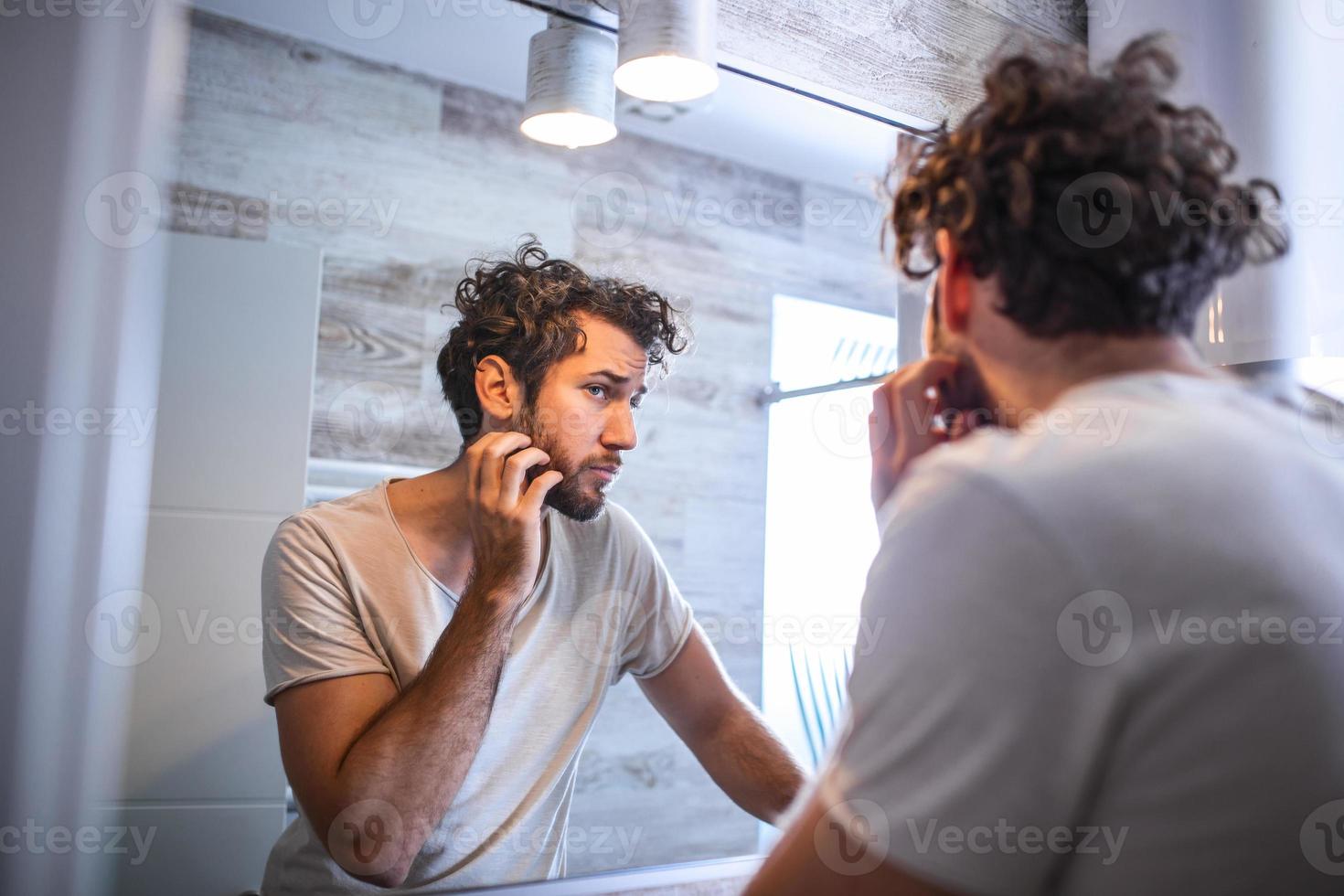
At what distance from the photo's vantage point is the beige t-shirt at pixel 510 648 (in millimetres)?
879

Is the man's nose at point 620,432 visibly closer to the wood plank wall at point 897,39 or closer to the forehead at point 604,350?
the forehead at point 604,350

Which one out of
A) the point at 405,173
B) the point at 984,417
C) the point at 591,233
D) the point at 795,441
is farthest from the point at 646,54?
the point at 984,417

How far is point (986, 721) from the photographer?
426mm

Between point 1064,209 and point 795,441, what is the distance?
0.68 m

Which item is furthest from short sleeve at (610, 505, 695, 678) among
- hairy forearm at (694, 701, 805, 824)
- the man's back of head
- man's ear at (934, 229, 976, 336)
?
the man's back of head

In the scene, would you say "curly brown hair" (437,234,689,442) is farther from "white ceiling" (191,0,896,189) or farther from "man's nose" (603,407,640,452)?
"white ceiling" (191,0,896,189)

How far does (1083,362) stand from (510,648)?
649 millimetres

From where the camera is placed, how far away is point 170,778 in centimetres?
83

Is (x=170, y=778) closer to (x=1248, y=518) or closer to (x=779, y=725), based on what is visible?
(x=779, y=725)

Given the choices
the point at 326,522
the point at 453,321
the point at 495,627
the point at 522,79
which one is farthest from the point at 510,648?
the point at 522,79

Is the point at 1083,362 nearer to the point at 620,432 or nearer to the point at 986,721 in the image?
the point at 986,721

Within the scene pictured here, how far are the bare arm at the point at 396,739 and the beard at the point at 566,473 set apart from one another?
5.4 inches

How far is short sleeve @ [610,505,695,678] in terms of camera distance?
1.12 meters

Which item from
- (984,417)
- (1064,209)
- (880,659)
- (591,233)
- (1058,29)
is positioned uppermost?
(1058,29)
